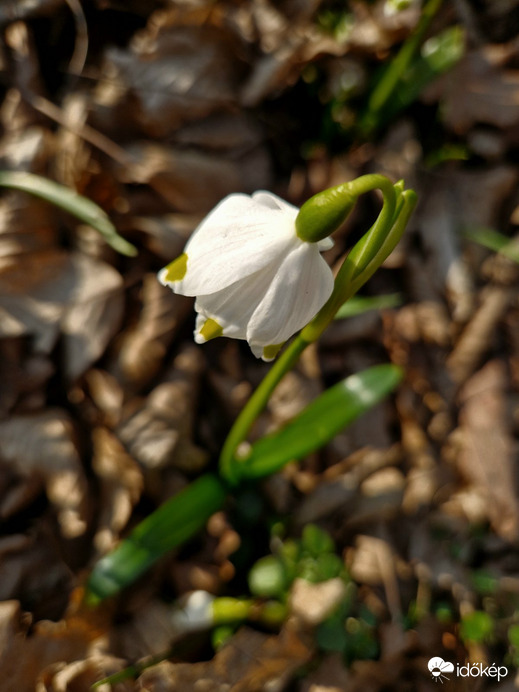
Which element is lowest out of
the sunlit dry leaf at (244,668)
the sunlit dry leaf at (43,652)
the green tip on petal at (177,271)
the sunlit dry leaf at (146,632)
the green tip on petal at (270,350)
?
the sunlit dry leaf at (244,668)

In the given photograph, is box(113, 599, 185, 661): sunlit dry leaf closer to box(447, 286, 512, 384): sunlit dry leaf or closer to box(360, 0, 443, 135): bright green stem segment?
box(447, 286, 512, 384): sunlit dry leaf

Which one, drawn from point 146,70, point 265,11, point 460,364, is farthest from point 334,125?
point 460,364

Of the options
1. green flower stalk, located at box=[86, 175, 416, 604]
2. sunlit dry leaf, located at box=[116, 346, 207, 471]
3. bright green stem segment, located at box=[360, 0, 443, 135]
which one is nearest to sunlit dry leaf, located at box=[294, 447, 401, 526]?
sunlit dry leaf, located at box=[116, 346, 207, 471]

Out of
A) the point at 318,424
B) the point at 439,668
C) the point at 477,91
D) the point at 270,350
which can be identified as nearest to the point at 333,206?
the point at 270,350

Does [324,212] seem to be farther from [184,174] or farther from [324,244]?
[184,174]

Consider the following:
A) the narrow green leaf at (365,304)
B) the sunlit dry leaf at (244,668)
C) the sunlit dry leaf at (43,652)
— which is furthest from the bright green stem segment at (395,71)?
the sunlit dry leaf at (43,652)

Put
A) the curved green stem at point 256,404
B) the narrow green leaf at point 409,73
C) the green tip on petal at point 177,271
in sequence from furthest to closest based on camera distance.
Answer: the narrow green leaf at point 409,73 → the curved green stem at point 256,404 → the green tip on petal at point 177,271

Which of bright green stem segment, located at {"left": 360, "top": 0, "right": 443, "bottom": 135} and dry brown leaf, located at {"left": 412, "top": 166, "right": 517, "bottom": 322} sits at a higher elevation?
bright green stem segment, located at {"left": 360, "top": 0, "right": 443, "bottom": 135}

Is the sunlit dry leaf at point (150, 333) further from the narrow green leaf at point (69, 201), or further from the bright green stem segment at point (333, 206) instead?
the bright green stem segment at point (333, 206)
